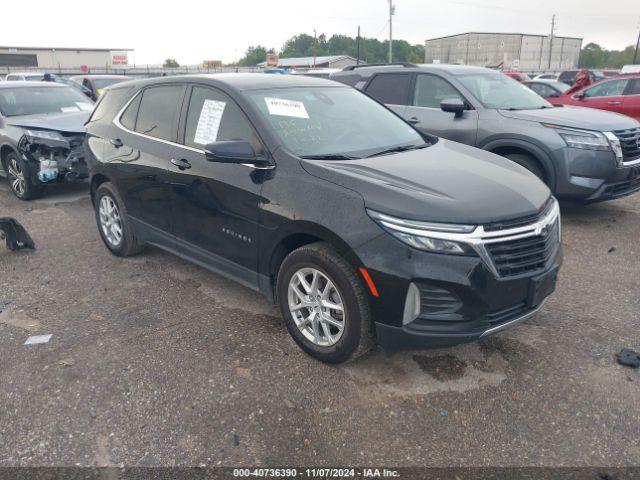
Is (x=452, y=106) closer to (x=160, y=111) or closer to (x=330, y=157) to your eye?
(x=330, y=157)

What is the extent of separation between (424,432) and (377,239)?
1.04 meters

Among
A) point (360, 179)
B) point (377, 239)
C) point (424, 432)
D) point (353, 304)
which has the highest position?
point (360, 179)

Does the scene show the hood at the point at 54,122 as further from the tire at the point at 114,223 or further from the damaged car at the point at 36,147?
the tire at the point at 114,223

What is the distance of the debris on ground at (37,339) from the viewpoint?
360 cm

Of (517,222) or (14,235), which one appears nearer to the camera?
(517,222)

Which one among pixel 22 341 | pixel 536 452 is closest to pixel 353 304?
pixel 536 452

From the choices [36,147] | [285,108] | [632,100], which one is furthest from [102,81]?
[632,100]

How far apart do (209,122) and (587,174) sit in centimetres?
419

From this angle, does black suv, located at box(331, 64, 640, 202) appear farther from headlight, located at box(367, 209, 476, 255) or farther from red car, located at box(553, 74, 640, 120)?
red car, located at box(553, 74, 640, 120)

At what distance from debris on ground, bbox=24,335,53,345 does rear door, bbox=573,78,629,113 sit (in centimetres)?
1019

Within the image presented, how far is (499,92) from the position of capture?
6.66 meters

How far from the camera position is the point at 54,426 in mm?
2750

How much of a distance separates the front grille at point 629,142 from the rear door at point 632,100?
4.60 metres

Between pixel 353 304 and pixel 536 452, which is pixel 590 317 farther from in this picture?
pixel 353 304
